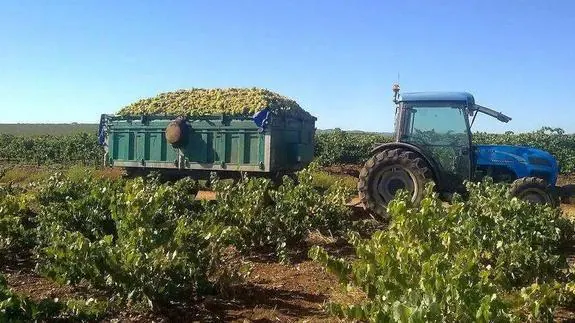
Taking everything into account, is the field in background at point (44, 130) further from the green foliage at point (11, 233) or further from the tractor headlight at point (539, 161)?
the tractor headlight at point (539, 161)

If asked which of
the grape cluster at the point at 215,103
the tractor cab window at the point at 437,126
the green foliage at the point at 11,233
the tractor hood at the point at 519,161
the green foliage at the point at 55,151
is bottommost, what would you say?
the green foliage at the point at 11,233

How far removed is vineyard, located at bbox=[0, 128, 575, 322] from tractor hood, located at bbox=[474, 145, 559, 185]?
75.5 inches

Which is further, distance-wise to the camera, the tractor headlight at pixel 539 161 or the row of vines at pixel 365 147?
the row of vines at pixel 365 147

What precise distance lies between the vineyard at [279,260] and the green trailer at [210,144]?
2.98m

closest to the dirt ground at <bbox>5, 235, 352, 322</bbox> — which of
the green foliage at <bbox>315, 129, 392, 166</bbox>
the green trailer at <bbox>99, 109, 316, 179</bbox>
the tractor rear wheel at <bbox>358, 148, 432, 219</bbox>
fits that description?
the tractor rear wheel at <bbox>358, 148, 432, 219</bbox>

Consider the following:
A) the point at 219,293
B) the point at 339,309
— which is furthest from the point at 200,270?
the point at 339,309

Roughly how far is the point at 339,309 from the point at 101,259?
222 cm

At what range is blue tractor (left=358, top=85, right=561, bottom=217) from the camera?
31.1 ft

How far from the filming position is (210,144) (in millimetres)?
11914

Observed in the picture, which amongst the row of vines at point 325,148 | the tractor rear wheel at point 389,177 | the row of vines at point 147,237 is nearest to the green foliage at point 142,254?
the row of vines at point 147,237

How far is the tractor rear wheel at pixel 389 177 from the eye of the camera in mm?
9438

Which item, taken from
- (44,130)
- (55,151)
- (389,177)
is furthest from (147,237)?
(44,130)

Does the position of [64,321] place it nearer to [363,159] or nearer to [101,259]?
[101,259]

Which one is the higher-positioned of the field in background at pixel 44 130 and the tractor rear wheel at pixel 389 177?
the field in background at pixel 44 130
